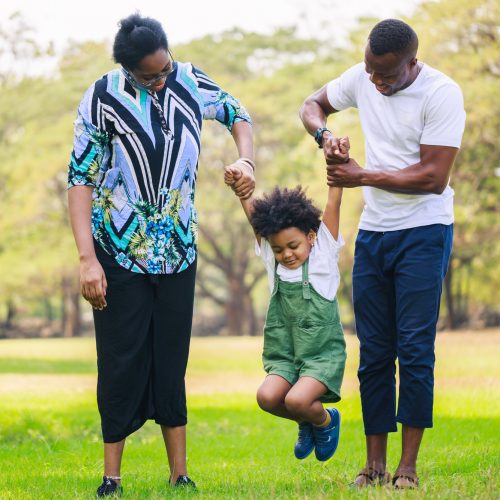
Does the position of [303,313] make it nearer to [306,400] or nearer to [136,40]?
[306,400]

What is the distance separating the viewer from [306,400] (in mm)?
5375

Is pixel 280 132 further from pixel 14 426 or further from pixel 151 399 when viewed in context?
pixel 151 399

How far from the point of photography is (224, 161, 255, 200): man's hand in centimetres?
525

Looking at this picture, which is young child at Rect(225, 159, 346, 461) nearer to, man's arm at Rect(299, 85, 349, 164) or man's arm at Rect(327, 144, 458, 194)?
man's arm at Rect(327, 144, 458, 194)

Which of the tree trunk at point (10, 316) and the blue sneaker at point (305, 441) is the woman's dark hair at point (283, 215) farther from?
the tree trunk at point (10, 316)

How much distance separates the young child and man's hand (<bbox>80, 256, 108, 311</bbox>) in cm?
99

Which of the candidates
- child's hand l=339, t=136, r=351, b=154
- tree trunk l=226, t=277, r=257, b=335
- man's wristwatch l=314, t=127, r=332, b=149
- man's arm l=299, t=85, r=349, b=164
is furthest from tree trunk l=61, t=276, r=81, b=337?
child's hand l=339, t=136, r=351, b=154

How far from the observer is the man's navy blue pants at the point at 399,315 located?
206 inches

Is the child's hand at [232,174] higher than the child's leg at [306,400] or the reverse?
higher

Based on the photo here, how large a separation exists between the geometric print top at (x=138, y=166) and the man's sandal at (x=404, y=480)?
1.60m

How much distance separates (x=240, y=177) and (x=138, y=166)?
544 mm

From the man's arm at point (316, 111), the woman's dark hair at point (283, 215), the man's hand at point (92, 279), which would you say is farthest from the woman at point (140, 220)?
the man's arm at point (316, 111)

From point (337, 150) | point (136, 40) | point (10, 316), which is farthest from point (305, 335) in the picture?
point (10, 316)

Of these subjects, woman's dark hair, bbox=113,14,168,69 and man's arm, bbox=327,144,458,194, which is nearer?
woman's dark hair, bbox=113,14,168,69
